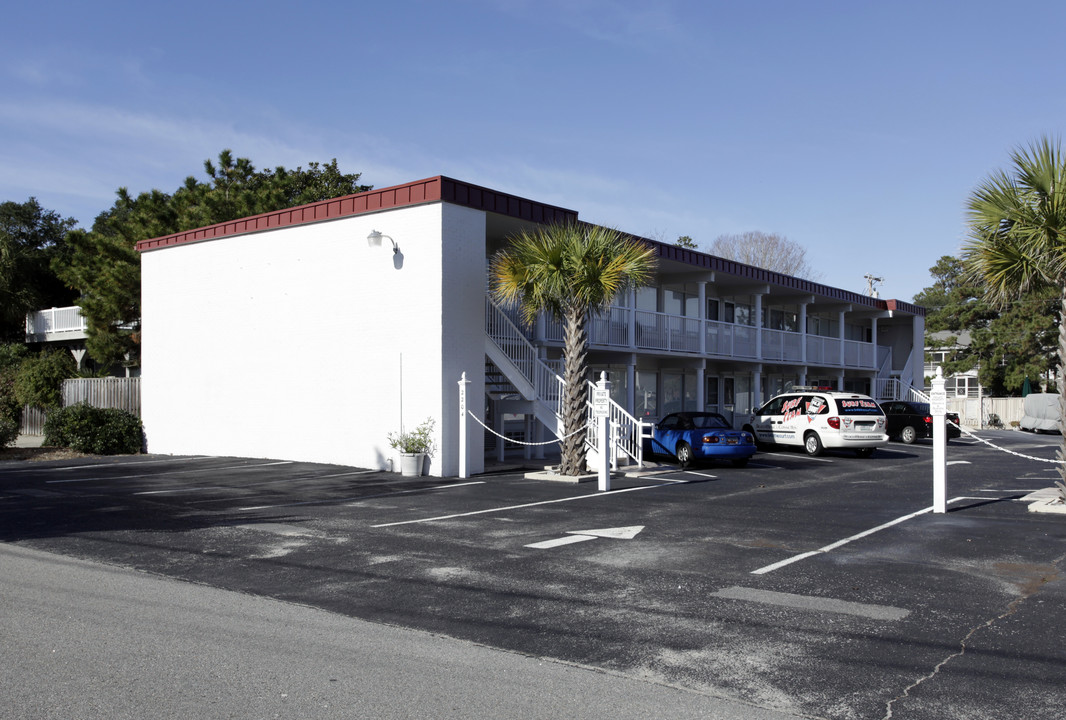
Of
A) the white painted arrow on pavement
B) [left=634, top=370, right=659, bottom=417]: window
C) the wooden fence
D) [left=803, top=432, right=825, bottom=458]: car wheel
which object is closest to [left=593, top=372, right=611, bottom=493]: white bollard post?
the white painted arrow on pavement

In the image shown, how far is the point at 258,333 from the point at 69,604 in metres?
13.8

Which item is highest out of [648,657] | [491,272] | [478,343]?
[491,272]

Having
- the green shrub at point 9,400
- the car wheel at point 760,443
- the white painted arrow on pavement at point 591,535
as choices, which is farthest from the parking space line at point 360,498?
the green shrub at point 9,400

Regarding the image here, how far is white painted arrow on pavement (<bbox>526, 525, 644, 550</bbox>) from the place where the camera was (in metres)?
10.0

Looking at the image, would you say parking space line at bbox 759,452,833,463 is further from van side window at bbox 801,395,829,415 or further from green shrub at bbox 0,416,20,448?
green shrub at bbox 0,416,20,448

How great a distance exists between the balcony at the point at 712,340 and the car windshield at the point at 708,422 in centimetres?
338

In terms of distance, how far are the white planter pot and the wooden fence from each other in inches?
449

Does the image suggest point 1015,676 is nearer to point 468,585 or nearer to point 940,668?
point 940,668

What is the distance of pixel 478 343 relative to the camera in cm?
1753

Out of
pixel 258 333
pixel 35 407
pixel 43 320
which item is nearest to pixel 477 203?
pixel 258 333

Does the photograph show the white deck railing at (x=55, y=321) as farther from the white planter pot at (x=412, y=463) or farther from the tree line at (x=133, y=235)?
the white planter pot at (x=412, y=463)

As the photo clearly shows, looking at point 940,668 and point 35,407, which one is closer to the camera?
point 940,668

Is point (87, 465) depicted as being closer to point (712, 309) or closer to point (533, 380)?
point (533, 380)

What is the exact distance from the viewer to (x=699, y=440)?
19.3 m
